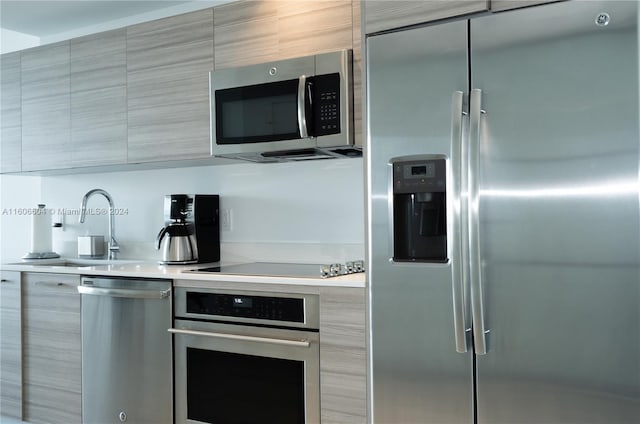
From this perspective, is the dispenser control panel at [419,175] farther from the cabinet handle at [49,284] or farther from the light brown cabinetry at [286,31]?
the cabinet handle at [49,284]

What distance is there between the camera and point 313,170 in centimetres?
299

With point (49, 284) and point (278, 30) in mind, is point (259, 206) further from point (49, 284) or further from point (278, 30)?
point (49, 284)

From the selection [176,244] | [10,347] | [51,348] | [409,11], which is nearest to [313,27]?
[409,11]

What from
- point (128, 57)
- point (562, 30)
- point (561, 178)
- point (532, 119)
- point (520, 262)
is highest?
point (128, 57)

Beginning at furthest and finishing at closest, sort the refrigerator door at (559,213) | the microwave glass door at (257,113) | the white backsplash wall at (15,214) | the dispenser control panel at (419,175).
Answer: the white backsplash wall at (15,214) < the microwave glass door at (257,113) < the dispenser control panel at (419,175) < the refrigerator door at (559,213)

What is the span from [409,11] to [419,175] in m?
0.58

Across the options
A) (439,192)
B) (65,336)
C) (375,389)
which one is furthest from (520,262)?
(65,336)

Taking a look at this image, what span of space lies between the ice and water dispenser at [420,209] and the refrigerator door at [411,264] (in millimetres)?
23

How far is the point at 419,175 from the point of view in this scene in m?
1.96

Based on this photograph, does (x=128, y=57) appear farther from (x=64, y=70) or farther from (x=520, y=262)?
(x=520, y=262)

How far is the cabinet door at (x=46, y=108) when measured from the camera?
11.0 ft

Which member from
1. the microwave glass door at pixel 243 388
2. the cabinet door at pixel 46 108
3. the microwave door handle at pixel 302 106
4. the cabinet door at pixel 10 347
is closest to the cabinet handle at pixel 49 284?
the cabinet door at pixel 10 347

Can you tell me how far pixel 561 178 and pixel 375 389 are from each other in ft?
3.18

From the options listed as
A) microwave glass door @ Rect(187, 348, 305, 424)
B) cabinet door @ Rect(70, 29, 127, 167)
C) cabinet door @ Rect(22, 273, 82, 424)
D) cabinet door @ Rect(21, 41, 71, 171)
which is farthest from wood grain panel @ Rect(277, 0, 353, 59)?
cabinet door @ Rect(22, 273, 82, 424)
